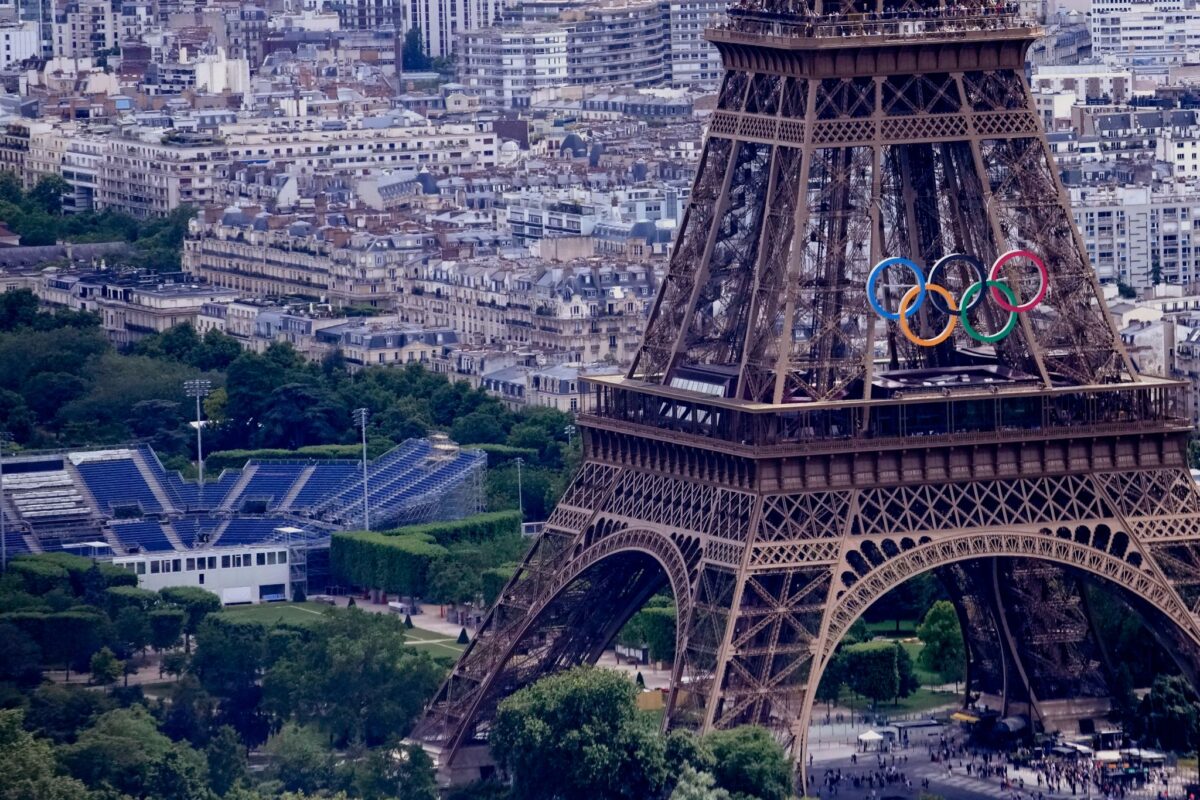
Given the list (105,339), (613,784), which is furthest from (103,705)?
(105,339)

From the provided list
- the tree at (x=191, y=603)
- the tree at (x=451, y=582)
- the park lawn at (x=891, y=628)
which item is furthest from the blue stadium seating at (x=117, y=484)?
the park lawn at (x=891, y=628)

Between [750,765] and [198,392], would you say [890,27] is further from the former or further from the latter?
[198,392]

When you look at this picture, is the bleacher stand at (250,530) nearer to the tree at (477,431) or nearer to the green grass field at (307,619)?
the green grass field at (307,619)

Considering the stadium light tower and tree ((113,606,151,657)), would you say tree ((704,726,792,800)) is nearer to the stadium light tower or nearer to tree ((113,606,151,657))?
tree ((113,606,151,657))

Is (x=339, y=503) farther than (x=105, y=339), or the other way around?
(x=105, y=339)

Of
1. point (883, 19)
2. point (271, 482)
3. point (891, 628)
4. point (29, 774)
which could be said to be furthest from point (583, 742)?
point (271, 482)

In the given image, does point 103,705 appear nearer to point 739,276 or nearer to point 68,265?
point 739,276
